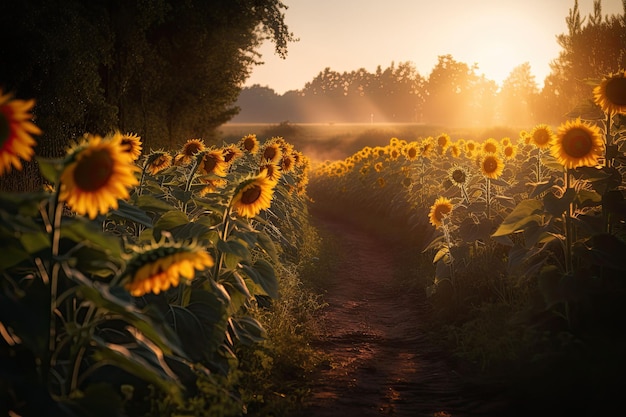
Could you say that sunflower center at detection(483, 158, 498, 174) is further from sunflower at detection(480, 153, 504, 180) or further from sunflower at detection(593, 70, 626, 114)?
sunflower at detection(593, 70, 626, 114)

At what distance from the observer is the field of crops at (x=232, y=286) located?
9.78ft

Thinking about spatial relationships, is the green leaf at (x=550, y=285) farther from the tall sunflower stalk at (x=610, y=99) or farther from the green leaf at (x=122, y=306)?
the green leaf at (x=122, y=306)

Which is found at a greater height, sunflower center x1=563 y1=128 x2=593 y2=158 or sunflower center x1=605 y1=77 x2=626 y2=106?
sunflower center x1=605 y1=77 x2=626 y2=106

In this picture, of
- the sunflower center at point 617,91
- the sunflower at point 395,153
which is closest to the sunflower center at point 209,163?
the sunflower center at point 617,91

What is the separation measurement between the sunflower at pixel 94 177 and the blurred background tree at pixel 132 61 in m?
10.4

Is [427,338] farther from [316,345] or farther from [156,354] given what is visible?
[156,354]

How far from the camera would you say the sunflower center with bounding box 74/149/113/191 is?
9.86ft

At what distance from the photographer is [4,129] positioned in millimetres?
2844

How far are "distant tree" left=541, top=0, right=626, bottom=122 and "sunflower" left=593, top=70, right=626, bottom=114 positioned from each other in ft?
88.4

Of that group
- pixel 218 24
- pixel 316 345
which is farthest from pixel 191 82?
pixel 316 345

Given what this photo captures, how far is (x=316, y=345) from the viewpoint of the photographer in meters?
7.06

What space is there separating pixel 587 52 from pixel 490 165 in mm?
29896

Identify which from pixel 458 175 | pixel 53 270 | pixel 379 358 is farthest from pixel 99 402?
pixel 458 175

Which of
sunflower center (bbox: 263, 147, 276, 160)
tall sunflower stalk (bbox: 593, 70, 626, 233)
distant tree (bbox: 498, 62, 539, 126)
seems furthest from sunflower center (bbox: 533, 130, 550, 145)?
distant tree (bbox: 498, 62, 539, 126)
